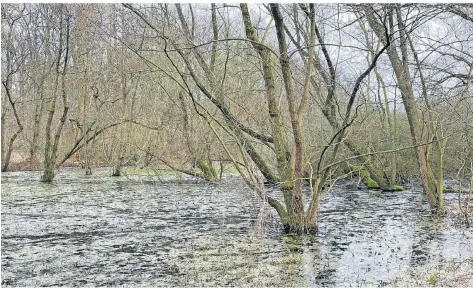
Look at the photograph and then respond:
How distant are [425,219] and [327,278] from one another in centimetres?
499

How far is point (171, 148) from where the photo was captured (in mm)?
17625

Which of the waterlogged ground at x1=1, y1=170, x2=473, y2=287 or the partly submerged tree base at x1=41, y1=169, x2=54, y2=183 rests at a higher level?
the partly submerged tree base at x1=41, y1=169, x2=54, y2=183

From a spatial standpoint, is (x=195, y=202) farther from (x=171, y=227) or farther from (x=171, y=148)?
(x=171, y=148)

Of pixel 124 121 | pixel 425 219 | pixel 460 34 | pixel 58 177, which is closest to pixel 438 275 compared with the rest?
pixel 425 219

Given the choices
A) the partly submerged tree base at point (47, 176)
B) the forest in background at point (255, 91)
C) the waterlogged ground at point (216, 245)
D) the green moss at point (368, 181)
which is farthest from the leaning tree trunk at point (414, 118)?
the partly submerged tree base at point (47, 176)

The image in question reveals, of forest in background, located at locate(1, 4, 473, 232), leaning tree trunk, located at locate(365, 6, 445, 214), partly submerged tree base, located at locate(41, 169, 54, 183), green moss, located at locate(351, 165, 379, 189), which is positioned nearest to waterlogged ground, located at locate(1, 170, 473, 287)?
leaning tree trunk, located at locate(365, 6, 445, 214)

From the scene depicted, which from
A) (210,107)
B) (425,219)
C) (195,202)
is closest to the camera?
(425,219)

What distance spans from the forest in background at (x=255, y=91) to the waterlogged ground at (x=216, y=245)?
0.89 meters

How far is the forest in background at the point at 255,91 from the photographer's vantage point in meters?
8.96

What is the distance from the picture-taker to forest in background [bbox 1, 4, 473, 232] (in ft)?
29.4

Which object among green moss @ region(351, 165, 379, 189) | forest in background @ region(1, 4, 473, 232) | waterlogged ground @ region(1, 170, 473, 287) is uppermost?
forest in background @ region(1, 4, 473, 232)

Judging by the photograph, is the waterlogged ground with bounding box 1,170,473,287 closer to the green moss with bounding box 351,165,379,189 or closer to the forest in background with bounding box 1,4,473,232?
the forest in background with bounding box 1,4,473,232

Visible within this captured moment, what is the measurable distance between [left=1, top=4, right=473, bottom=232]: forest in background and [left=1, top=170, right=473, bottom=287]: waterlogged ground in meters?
0.89

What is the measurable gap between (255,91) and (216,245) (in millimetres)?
4990
